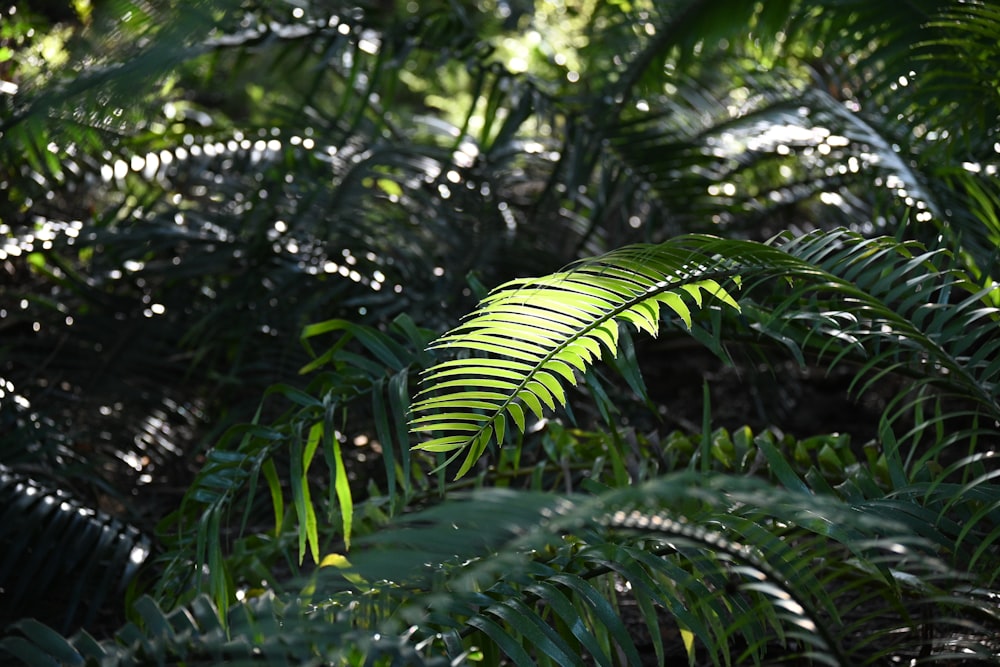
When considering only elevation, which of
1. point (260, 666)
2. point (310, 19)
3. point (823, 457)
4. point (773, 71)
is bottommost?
point (823, 457)

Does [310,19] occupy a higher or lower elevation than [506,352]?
higher

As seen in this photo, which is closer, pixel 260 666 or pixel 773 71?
pixel 260 666

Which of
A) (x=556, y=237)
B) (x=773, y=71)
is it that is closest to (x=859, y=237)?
(x=773, y=71)

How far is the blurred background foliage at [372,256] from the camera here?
1.46 meters

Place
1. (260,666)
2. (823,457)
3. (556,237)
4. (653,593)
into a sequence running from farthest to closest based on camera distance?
(556,237), (823,457), (653,593), (260,666)

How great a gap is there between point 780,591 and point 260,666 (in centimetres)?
41

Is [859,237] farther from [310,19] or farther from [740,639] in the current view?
[310,19]

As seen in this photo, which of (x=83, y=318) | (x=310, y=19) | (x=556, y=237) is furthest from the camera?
(x=556, y=237)

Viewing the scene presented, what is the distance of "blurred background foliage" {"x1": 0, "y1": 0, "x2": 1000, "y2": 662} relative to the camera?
1.46 metres

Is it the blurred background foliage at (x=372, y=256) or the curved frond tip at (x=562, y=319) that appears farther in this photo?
the blurred background foliage at (x=372, y=256)

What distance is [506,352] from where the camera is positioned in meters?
1.07

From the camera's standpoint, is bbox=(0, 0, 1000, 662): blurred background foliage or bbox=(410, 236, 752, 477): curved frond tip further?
bbox=(0, 0, 1000, 662): blurred background foliage

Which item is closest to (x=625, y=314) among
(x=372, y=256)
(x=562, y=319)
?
(x=562, y=319)

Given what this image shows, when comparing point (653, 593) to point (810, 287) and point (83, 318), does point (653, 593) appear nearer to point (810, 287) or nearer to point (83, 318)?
point (810, 287)
